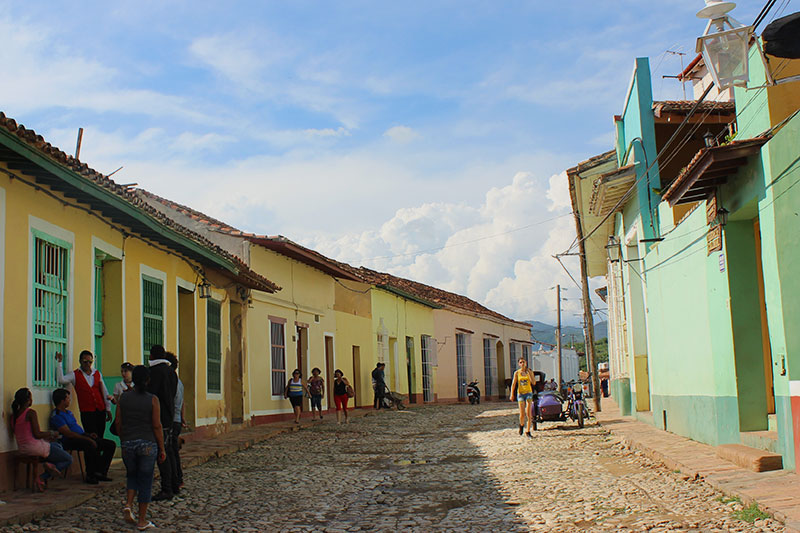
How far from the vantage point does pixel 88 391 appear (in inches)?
393

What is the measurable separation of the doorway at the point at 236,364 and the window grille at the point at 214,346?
1.29 meters

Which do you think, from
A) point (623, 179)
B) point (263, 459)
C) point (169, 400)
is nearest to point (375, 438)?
point (263, 459)

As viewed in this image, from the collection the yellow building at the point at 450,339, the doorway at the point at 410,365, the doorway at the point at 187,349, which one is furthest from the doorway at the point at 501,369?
the doorway at the point at 187,349

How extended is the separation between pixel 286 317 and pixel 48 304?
1179 centimetres

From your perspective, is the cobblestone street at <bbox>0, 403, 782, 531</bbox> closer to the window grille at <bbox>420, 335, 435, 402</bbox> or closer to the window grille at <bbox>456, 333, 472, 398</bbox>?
the window grille at <bbox>420, 335, 435, 402</bbox>

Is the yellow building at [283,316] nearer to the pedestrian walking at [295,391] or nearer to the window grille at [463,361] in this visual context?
the pedestrian walking at [295,391]

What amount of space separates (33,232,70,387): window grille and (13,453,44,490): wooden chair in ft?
3.34

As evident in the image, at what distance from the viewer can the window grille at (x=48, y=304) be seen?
9.45m

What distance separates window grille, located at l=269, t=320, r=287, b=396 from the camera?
2048cm

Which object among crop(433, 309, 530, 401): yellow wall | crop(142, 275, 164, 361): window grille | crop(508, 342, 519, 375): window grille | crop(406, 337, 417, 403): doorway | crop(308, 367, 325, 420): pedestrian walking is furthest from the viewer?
crop(508, 342, 519, 375): window grille

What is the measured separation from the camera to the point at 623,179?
1523 cm

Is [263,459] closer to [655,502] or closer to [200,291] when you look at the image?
[200,291]

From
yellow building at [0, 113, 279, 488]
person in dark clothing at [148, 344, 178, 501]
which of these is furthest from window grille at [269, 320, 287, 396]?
person in dark clothing at [148, 344, 178, 501]

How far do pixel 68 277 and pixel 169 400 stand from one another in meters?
2.49
